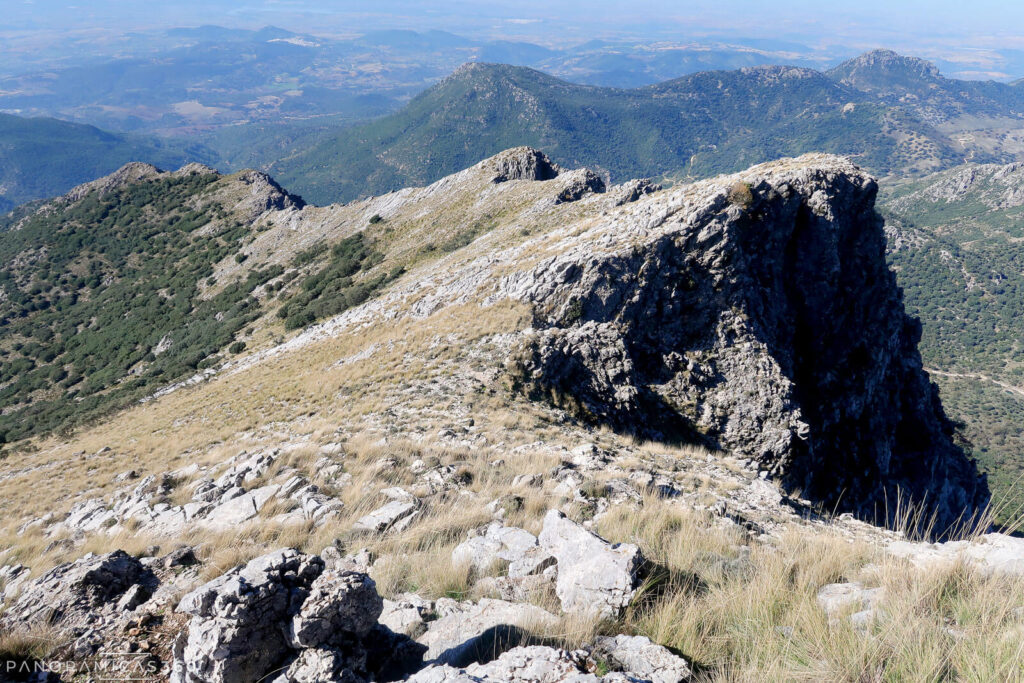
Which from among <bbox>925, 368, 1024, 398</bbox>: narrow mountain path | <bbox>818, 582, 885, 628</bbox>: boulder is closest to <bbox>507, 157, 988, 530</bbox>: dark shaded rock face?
<bbox>818, 582, 885, 628</bbox>: boulder

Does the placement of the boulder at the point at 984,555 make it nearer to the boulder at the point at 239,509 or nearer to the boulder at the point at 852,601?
the boulder at the point at 852,601

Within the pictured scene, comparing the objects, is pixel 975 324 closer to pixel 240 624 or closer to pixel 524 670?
pixel 524 670

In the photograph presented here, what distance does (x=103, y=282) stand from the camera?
2781 inches

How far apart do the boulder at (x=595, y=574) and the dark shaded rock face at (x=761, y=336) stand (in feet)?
40.7

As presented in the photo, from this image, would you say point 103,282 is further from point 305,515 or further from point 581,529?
point 581,529

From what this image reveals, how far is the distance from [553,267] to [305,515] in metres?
16.6

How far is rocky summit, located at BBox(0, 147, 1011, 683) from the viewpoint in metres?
4.20

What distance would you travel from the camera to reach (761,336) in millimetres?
23828

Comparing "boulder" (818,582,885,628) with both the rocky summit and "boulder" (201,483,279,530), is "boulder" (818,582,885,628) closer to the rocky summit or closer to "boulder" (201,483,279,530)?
the rocky summit

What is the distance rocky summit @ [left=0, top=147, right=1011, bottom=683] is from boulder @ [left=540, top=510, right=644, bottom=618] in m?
0.03

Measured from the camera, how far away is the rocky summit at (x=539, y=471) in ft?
13.8

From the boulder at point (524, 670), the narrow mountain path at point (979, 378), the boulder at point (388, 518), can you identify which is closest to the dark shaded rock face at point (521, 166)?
the boulder at point (388, 518)

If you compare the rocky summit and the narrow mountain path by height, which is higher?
the rocky summit

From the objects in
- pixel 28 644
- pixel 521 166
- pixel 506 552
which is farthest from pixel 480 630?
pixel 521 166
